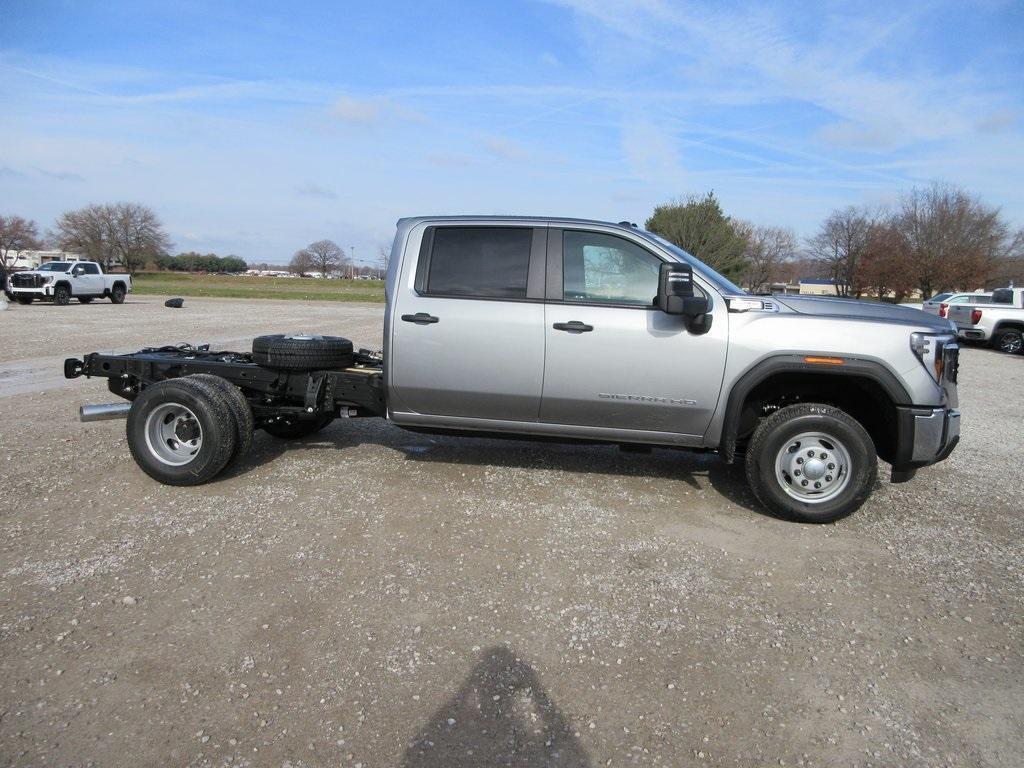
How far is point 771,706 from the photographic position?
9.10 feet

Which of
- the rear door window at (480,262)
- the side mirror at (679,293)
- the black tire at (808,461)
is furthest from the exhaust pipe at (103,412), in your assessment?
the black tire at (808,461)

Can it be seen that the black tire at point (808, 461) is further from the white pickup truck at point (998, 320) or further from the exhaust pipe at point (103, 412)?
the white pickup truck at point (998, 320)

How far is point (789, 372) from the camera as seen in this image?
183 inches

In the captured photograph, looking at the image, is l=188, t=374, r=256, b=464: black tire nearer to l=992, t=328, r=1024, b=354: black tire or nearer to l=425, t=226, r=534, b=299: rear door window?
l=425, t=226, r=534, b=299: rear door window

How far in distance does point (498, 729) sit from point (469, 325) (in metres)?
2.85

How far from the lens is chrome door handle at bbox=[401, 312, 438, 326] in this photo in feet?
15.9

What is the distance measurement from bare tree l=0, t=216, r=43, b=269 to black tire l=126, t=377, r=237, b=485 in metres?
78.7

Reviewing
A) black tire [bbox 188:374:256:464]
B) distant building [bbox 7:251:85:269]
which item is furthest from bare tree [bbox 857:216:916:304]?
distant building [bbox 7:251:85:269]

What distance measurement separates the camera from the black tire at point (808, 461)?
4.50 meters

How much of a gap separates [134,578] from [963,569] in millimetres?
4780

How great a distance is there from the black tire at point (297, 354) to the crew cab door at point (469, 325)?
2.40 feet

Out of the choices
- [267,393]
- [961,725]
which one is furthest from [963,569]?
[267,393]

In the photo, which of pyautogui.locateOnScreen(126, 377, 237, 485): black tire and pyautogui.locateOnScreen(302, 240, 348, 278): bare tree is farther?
pyautogui.locateOnScreen(302, 240, 348, 278): bare tree

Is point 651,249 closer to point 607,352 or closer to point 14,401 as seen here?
point 607,352
